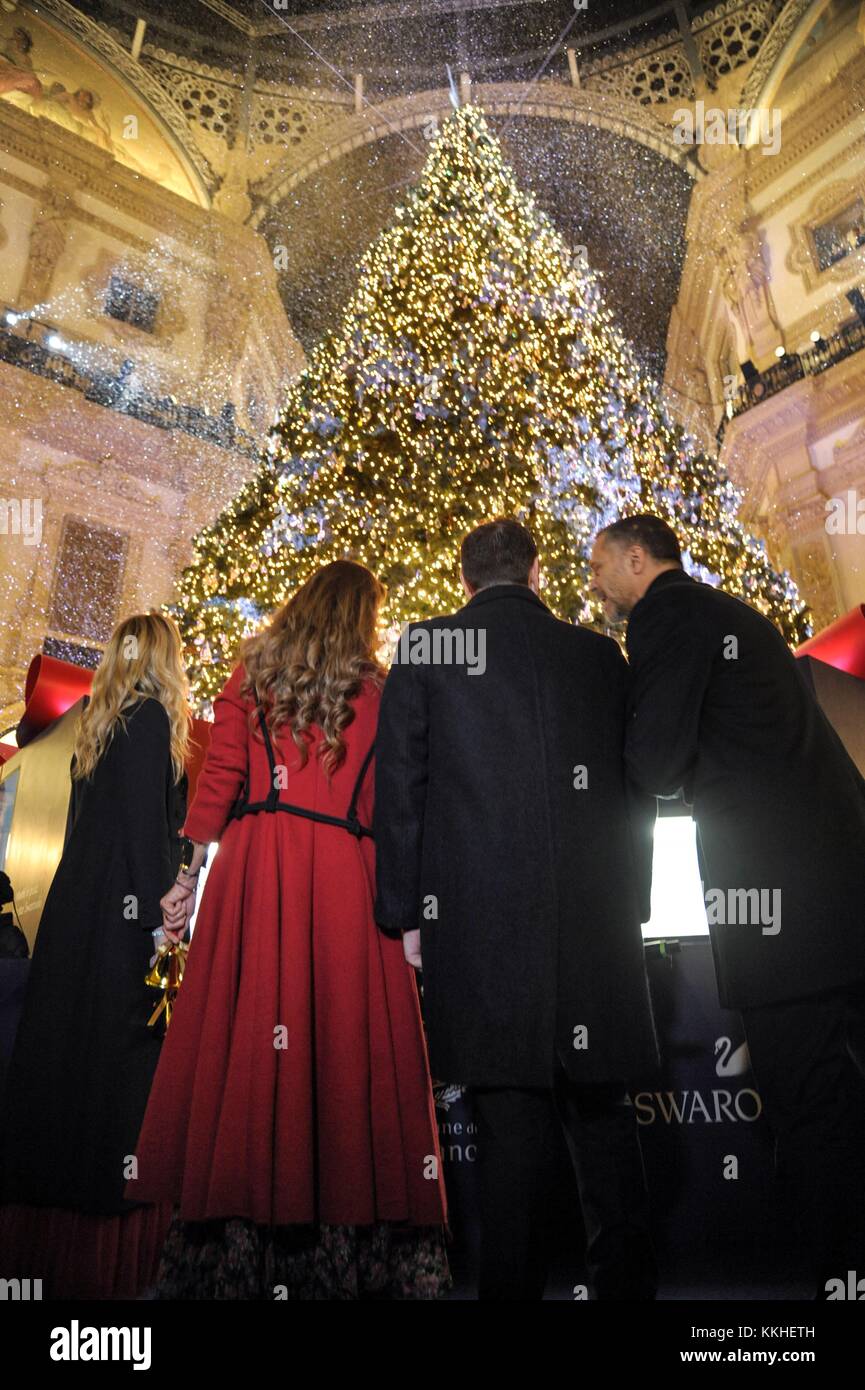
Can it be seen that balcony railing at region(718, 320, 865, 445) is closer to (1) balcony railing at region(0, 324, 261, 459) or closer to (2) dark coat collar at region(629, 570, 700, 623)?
(1) balcony railing at region(0, 324, 261, 459)

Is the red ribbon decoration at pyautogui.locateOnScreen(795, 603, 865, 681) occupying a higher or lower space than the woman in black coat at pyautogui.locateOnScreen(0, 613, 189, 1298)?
higher

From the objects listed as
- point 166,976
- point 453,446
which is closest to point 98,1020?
point 166,976

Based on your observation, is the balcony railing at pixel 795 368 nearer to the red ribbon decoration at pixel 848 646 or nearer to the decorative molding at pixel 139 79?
the red ribbon decoration at pixel 848 646

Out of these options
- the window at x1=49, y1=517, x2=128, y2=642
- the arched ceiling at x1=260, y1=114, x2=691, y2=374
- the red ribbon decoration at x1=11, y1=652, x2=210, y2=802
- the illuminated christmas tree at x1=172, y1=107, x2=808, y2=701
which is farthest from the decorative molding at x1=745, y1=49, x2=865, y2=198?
the red ribbon decoration at x1=11, y1=652, x2=210, y2=802

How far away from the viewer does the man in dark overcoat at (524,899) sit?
5.43ft

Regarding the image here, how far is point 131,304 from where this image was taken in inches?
376

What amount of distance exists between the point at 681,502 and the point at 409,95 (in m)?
5.93

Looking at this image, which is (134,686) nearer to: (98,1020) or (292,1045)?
(98,1020)

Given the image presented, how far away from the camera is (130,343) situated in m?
9.49

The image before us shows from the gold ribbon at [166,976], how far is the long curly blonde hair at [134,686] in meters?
0.52

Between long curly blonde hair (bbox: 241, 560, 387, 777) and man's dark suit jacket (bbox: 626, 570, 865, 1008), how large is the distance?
66cm

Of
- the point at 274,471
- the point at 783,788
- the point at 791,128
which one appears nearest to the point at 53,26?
the point at 274,471

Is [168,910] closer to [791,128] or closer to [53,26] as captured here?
[791,128]

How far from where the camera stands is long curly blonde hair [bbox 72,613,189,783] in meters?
2.77
